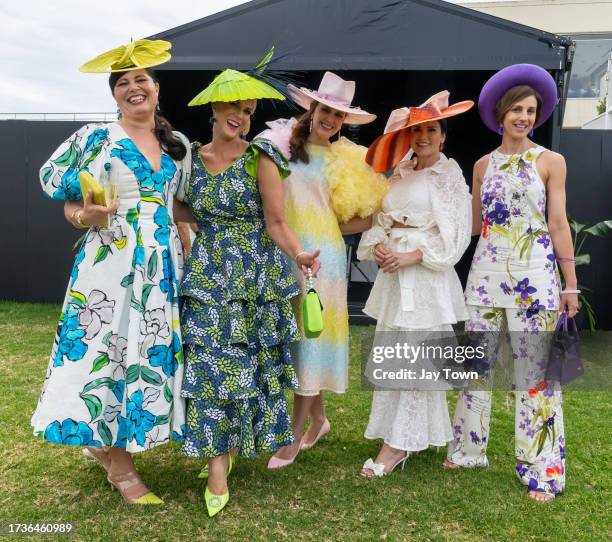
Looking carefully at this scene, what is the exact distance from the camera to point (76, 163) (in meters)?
2.54

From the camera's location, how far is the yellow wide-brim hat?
98.5 inches

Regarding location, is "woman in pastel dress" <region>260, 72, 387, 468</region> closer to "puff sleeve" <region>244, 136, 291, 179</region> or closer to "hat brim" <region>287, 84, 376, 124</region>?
"hat brim" <region>287, 84, 376, 124</region>

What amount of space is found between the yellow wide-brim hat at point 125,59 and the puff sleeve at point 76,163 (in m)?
0.24

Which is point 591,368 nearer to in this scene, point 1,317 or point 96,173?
point 96,173

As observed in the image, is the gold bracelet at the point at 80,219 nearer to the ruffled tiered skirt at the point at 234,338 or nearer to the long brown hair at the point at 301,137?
the ruffled tiered skirt at the point at 234,338

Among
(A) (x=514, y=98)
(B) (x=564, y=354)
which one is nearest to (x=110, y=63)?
(A) (x=514, y=98)

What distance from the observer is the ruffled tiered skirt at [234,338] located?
2553 mm

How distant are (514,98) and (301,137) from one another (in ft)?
3.28

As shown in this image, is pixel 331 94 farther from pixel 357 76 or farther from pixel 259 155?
pixel 357 76

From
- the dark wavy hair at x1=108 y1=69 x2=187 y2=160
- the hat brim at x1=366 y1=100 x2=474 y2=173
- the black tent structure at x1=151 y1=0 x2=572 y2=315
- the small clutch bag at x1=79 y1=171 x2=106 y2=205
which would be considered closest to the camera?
the small clutch bag at x1=79 y1=171 x2=106 y2=205

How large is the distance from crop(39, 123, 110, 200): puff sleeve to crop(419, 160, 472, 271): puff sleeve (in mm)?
1470

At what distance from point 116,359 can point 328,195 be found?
1238mm

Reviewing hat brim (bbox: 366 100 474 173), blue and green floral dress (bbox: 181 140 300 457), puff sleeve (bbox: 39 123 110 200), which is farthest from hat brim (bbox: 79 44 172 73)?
hat brim (bbox: 366 100 474 173)

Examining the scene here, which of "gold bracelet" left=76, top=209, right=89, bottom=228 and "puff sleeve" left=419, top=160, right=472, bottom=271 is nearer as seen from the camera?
"gold bracelet" left=76, top=209, right=89, bottom=228
